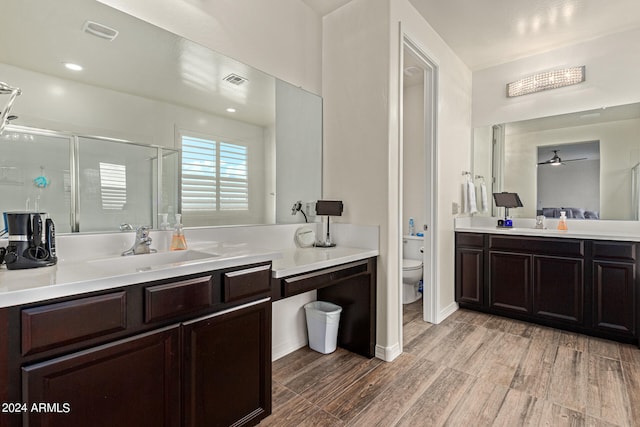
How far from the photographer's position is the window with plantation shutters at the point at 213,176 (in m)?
1.84

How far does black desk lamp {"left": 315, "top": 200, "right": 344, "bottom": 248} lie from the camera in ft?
7.74

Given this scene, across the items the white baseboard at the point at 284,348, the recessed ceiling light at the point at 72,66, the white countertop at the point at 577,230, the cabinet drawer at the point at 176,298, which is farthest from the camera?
the white countertop at the point at 577,230

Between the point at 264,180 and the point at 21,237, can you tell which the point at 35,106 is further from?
the point at 264,180

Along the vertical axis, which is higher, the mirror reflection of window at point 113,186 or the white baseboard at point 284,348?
the mirror reflection of window at point 113,186

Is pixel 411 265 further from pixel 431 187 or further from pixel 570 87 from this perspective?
pixel 570 87

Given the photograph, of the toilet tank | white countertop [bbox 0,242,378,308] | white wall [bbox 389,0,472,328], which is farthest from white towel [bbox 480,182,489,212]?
white countertop [bbox 0,242,378,308]

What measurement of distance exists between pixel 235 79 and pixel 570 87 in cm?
319

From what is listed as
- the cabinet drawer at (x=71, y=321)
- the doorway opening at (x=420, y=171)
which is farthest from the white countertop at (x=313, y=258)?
the cabinet drawer at (x=71, y=321)

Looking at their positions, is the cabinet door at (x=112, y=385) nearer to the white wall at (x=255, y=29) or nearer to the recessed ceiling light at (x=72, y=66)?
the recessed ceiling light at (x=72, y=66)

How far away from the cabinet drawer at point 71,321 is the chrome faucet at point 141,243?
0.51 meters

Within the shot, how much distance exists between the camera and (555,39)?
295 cm

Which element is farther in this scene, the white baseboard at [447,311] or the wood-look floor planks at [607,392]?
the white baseboard at [447,311]

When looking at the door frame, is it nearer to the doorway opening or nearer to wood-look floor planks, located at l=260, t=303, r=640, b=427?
the doorway opening

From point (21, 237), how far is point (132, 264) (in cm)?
39
